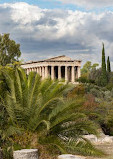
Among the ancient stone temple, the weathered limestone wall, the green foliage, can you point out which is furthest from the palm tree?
the ancient stone temple

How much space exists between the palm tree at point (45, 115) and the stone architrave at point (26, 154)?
729 millimetres

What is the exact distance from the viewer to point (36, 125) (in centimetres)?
1025

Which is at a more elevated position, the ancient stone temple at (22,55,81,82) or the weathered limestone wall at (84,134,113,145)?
the ancient stone temple at (22,55,81,82)

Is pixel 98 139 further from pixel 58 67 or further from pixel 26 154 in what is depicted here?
pixel 58 67

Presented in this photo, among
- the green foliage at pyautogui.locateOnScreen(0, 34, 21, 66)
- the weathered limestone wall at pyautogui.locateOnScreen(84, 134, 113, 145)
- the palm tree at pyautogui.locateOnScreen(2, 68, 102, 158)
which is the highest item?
the green foliage at pyautogui.locateOnScreen(0, 34, 21, 66)

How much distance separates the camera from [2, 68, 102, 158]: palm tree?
33.8ft

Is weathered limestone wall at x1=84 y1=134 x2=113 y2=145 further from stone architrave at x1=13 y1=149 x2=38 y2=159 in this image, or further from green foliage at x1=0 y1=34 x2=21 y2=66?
green foliage at x1=0 y1=34 x2=21 y2=66

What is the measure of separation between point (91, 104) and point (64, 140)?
1259 cm

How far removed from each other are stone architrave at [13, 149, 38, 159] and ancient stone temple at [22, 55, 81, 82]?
6954 centimetres

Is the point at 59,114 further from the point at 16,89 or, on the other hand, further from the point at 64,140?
the point at 16,89

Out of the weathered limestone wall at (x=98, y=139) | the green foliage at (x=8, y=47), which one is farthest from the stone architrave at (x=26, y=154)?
the green foliage at (x=8, y=47)

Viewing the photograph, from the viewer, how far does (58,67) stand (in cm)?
8231

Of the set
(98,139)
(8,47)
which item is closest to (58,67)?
(8,47)

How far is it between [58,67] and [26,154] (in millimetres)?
73240
